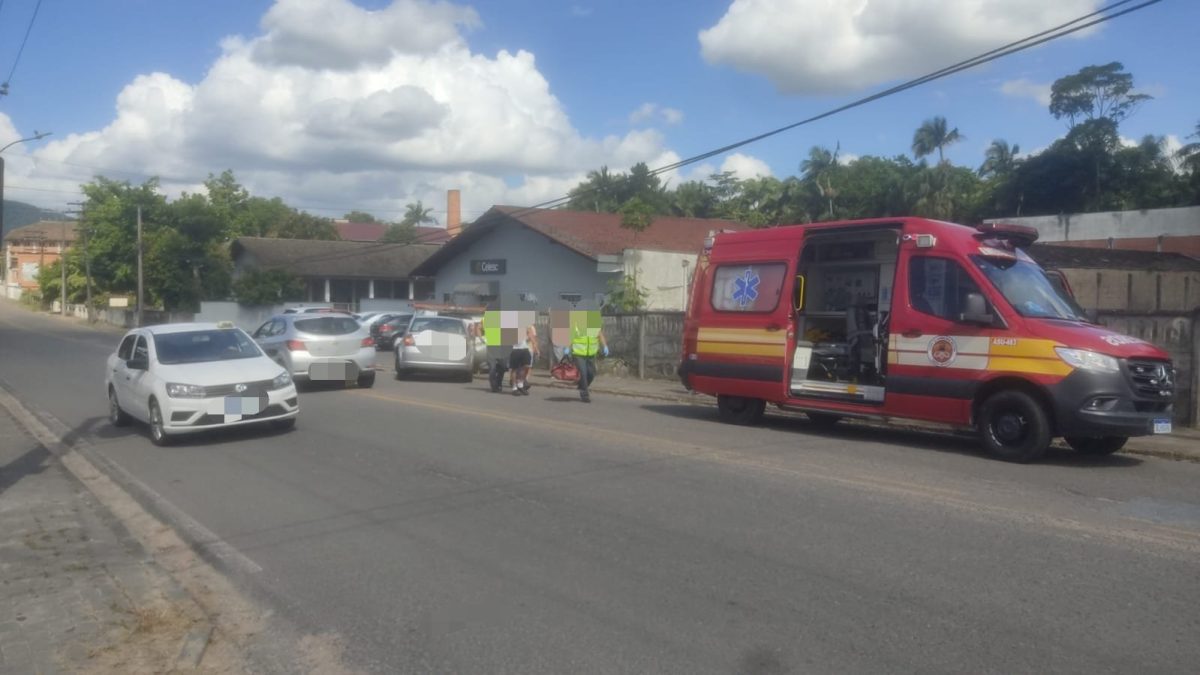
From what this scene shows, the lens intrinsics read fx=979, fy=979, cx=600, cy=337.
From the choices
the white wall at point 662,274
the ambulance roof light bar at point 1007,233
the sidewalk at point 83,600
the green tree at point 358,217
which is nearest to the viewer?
the sidewalk at point 83,600

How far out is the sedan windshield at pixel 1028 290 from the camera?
35.5 ft

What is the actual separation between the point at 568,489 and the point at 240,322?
153ft

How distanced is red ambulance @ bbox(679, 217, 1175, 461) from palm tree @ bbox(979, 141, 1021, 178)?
51496 mm

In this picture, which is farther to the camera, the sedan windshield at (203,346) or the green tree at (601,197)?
the green tree at (601,197)

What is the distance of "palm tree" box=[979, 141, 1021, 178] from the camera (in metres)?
60.8

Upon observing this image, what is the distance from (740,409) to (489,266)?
2427 cm

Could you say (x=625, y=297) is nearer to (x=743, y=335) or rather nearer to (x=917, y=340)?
(x=743, y=335)

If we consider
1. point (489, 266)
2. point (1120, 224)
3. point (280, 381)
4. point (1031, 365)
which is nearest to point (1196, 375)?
point (1031, 365)

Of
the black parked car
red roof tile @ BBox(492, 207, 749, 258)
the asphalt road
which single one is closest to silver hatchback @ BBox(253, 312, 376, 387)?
the asphalt road

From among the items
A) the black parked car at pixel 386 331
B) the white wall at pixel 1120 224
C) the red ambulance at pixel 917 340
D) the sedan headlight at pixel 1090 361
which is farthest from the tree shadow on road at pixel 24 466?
the white wall at pixel 1120 224

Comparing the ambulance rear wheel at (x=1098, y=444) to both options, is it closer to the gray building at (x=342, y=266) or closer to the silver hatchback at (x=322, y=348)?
the silver hatchback at (x=322, y=348)

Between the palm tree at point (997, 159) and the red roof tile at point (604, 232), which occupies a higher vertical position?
the palm tree at point (997, 159)

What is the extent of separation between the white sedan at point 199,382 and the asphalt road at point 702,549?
1.47 feet

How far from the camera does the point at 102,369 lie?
28031 millimetres
